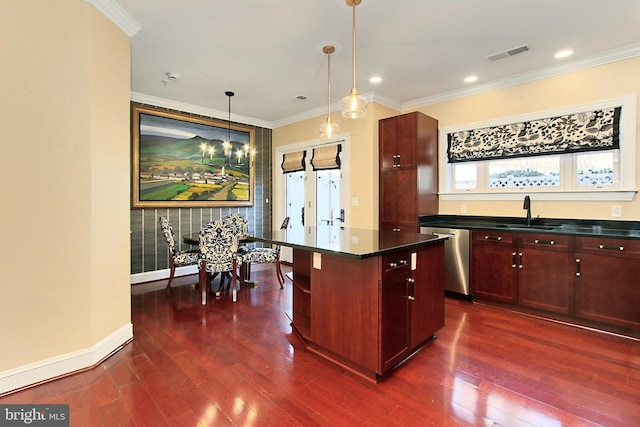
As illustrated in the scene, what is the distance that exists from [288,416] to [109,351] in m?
1.73

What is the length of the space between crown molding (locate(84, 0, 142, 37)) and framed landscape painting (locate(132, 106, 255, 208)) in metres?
1.91

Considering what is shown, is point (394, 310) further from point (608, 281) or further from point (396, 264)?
point (608, 281)

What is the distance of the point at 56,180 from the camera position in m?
2.24

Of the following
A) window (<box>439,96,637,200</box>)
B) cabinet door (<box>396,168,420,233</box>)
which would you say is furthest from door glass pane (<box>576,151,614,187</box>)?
cabinet door (<box>396,168,420,233</box>)

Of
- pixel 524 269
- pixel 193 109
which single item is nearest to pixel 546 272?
pixel 524 269

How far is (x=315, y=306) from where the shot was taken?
2543 mm

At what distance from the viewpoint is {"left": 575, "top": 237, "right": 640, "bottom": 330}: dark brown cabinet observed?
2.84 m

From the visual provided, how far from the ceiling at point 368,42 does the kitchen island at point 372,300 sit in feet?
6.52

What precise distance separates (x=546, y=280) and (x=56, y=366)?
4.56m

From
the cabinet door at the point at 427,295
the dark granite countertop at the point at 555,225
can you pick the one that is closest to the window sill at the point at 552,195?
the dark granite countertop at the point at 555,225

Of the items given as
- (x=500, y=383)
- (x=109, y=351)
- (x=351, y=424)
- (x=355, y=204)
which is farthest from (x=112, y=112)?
(x=500, y=383)

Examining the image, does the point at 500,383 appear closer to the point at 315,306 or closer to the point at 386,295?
the point at 386,295

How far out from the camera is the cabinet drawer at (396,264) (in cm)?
214

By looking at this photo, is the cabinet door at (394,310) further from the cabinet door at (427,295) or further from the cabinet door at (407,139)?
the cabinet door at (407,139)
